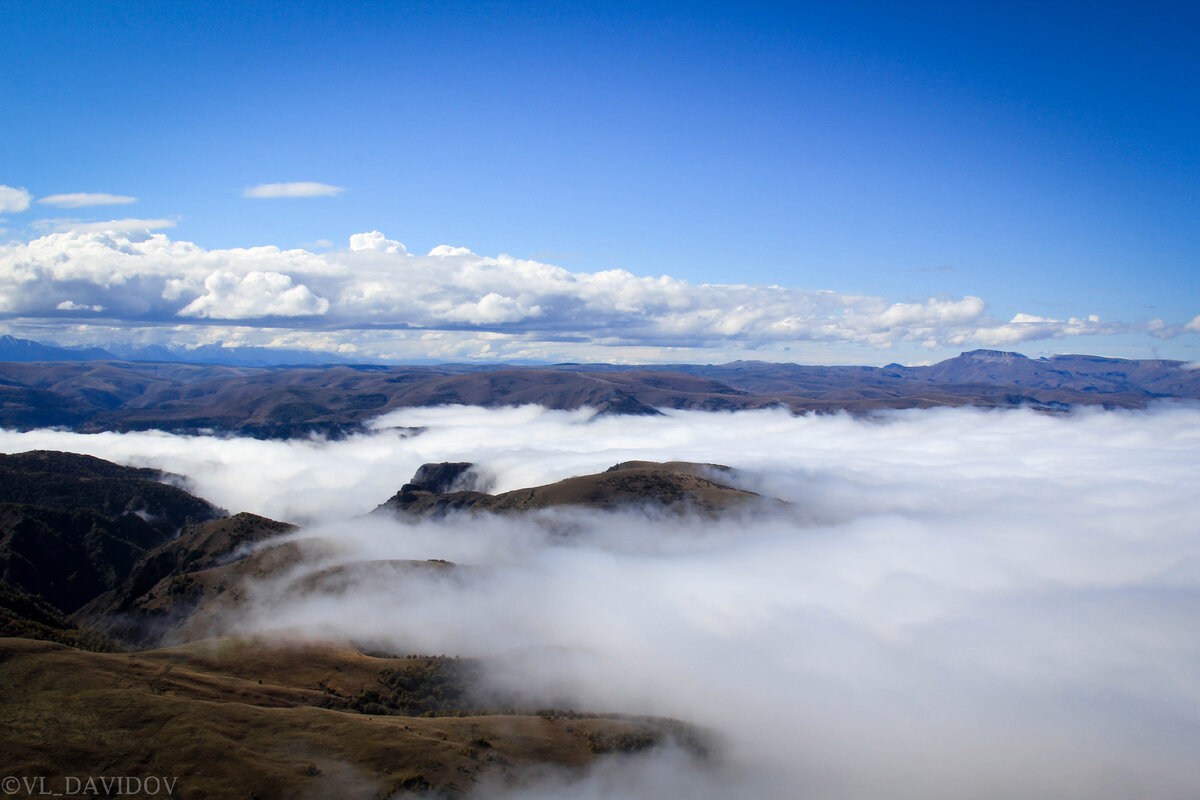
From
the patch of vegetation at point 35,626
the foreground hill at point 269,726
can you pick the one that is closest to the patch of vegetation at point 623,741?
the foreground hill at point 269,726

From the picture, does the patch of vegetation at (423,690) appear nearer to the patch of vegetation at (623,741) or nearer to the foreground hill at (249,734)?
the foreground hill at (249,734)

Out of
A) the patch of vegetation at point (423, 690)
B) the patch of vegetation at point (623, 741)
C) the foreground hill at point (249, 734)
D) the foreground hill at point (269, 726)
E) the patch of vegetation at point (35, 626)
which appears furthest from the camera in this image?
the patch of vegetation at point (423, 690)

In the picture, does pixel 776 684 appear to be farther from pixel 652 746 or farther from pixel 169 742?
pixel 169 742

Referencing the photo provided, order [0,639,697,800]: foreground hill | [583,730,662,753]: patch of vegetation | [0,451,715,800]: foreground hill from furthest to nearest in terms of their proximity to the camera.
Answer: [583,730,662,753]: patch of vegetation
[0,451,715,800]: foreground hill
[0,639,697,800]: foreground hill

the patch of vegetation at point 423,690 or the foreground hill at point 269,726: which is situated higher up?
the foreground hill at point 269,726

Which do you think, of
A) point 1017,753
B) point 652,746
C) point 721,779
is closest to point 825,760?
point 721,779

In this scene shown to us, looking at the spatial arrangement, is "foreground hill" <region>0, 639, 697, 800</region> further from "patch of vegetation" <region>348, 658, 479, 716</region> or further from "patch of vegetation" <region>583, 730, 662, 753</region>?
"patch of vegetation" <region>348, 658, 479, 716</region>

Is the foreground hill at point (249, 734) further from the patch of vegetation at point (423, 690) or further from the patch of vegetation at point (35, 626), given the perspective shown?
the patch of vegetation at point (35, 626)

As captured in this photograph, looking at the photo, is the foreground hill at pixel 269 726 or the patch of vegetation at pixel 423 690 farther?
the patch of vegetation at pixel 423 690

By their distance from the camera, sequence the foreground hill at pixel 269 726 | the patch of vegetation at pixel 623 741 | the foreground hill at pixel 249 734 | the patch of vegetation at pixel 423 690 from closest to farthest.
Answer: the foreground hill at pixel 249 734 → the foreground hill at pixel 269 726 → the patch of vegetation at pixel 623 741 → the patch of vegetation at pixel 423 690

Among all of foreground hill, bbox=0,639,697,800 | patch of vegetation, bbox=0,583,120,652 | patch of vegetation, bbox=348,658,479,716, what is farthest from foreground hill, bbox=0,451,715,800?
patch of vegetation, bbox=0,583,120,652

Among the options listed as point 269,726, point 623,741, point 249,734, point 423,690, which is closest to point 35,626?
point 269,726

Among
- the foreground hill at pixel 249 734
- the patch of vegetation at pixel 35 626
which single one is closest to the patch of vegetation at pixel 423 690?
the foreground hill at pixel 249 734
